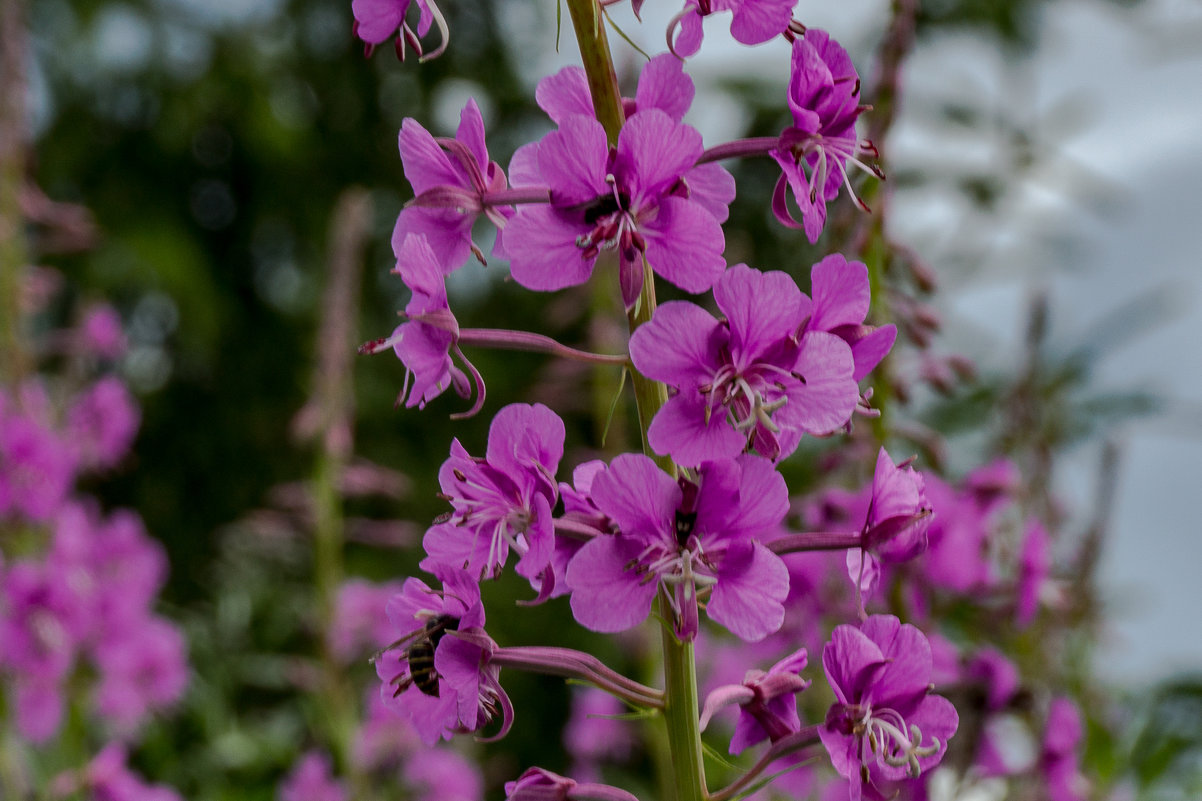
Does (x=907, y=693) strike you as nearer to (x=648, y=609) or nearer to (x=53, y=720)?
(x=648, y=609)

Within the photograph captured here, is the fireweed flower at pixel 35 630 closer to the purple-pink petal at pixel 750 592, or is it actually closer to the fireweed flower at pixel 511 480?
the fireweed flower at pixel 511 480

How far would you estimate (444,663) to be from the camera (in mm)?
801

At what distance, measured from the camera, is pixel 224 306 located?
21.0 feet

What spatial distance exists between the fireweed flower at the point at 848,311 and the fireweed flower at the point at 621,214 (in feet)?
0.28

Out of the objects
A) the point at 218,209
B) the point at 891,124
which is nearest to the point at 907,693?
the point at 891,124

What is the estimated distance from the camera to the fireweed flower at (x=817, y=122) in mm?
845

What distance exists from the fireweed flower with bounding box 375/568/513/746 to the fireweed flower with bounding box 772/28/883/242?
411 millimetres

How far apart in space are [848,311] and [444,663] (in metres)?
0.43

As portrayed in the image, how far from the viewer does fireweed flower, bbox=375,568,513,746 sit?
2.65 ft

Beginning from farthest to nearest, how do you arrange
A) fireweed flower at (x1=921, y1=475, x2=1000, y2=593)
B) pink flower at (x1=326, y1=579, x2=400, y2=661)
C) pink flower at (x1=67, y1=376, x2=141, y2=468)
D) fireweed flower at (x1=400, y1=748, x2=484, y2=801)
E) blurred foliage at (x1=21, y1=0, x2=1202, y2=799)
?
blurred foliage at (x1=21, y1=0, x2=1202, y2=799)
pink flower at (x1=67, y1=376, x2=141, y2=468)
fireweed flower at (x1=400, y1=748, x2=484, y2=801)
pink flower at (x1=326, y1=579, x2=400, y2=661)
fireweed flower at (x1=921, y1=475, x2=1000, y2=593)

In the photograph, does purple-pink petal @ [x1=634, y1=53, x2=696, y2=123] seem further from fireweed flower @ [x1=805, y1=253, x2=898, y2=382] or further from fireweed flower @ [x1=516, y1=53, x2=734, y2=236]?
fireweed flower @ [x1=805, y1=253, x2=898, y2=382]

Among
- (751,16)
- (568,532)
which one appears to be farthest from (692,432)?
(751,16)

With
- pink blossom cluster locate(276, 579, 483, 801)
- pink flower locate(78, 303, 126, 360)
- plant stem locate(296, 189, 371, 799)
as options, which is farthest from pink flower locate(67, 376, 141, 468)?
pink blossom cluster locate(276, 579, 483, 801)

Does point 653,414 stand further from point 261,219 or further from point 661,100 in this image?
point 261,219
